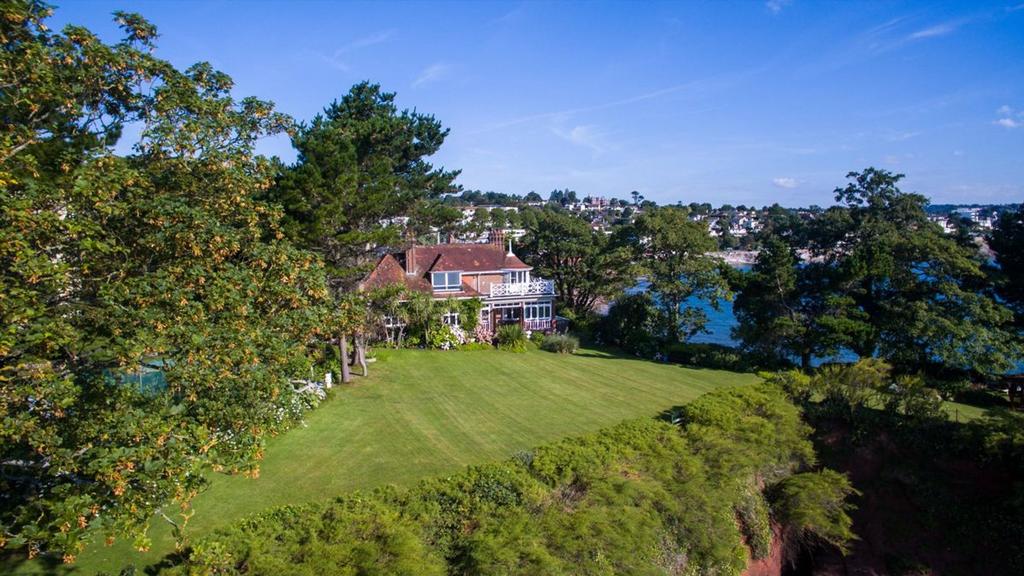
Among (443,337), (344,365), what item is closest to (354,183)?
(344,365)

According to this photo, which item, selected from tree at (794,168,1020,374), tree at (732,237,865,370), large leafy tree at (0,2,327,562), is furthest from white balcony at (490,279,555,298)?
large leafy tree at (0,2,327,562)

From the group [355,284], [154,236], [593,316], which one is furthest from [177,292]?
[593,316]

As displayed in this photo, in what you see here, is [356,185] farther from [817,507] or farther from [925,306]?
[925,306]

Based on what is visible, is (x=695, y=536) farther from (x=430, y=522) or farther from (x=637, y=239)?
(x=637, y=239)

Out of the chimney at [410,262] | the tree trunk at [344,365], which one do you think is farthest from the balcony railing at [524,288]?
Result: the tree trunk at [344,365]

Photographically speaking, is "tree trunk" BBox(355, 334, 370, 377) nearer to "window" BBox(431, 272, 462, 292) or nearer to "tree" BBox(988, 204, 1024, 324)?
"window" BBox(431, 272, 462, 292)

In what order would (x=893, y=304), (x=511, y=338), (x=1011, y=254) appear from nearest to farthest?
(x=893, y=304) → (x=1011, y=254) → (x=511, y=338)
